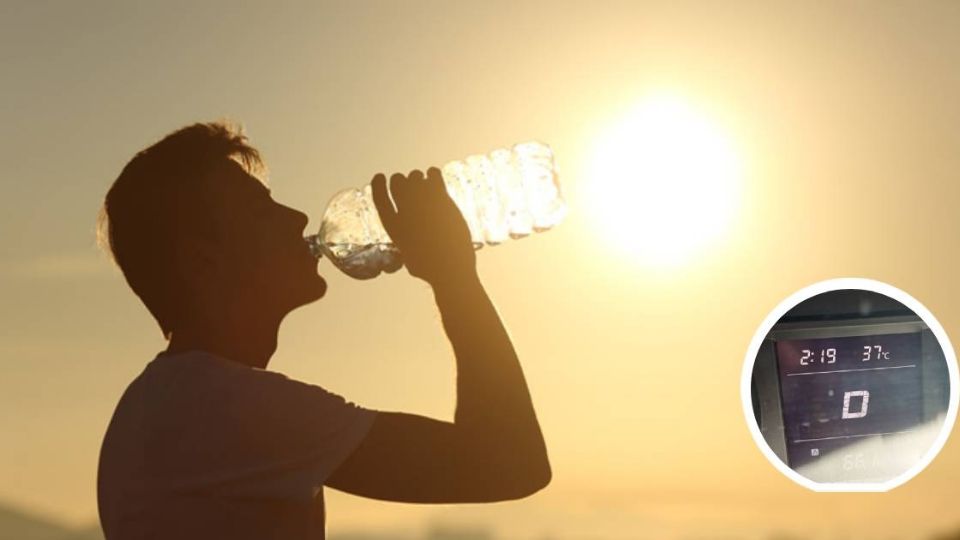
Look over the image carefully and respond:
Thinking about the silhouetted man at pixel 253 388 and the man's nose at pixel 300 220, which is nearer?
the silhouetted man at pixel 253 388

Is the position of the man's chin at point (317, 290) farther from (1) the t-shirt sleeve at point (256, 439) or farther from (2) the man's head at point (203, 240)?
(1) the t-shirt sleeve at point (256, 439)

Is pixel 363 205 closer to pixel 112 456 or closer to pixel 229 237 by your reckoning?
pixel 229 237

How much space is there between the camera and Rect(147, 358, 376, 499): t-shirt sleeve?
212cm

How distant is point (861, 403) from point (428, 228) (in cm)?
100

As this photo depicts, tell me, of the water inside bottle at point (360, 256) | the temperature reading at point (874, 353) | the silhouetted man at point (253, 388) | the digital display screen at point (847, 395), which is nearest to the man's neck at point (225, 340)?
the silhouetted man at point (253, 388)

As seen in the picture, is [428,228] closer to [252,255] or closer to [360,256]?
[252,255]

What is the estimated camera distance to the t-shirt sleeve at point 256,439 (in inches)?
83.4

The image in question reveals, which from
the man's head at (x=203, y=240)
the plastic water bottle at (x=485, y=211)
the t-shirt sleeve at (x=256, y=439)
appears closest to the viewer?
the t-shirt sleeve at (x=256, y=439)

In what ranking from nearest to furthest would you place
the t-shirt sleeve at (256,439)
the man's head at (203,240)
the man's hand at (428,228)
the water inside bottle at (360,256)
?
1. the t-shirt sleeve at (256,439)
2. the man's hand at (428,228)
3. the man's head at (203,240)
4. the water inside bottle at (360,256)

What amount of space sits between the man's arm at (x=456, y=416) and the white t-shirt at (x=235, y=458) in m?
0.06

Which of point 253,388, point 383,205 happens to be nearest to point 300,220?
point 383,205

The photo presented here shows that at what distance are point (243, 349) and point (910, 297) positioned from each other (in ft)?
4.69

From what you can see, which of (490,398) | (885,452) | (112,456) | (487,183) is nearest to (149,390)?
(112,456)

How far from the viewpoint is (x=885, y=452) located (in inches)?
115
